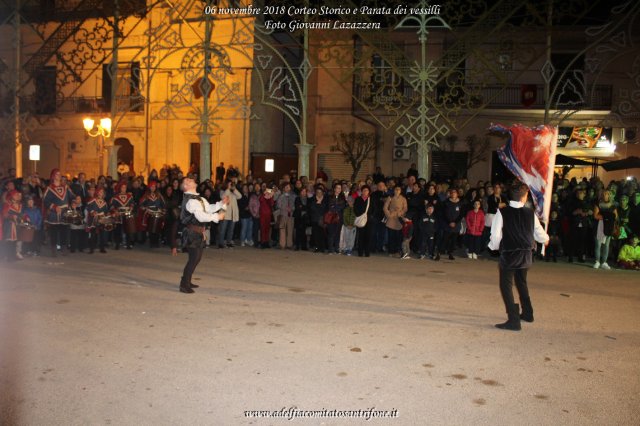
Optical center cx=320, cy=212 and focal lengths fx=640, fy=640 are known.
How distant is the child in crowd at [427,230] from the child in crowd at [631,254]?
12.8ft

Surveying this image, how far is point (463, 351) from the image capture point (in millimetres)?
6746

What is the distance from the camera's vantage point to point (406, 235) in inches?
569

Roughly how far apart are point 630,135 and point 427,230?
14371mm

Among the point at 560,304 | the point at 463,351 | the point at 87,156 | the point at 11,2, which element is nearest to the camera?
the point at 463,351

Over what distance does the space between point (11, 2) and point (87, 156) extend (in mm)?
7620

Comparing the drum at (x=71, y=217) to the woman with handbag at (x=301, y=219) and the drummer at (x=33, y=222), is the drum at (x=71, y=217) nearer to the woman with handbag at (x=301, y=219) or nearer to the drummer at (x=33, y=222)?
the drummer at (x=33, y=222)

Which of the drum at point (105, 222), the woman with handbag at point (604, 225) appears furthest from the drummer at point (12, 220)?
the woman with handbag at point (604, 225)

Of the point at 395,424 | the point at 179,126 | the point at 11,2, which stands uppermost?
the point at 11,2

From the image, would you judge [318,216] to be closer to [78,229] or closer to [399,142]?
[78,229]

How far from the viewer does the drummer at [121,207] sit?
577 inches

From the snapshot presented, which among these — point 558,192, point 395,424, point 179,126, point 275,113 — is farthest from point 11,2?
point 395,424

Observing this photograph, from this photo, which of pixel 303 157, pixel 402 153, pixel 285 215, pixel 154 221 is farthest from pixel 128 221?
pixel 402 153

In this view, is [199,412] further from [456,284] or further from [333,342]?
[456,284]

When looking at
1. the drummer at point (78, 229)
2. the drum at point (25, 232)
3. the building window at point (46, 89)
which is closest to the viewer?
the drum at point (25, 232)
